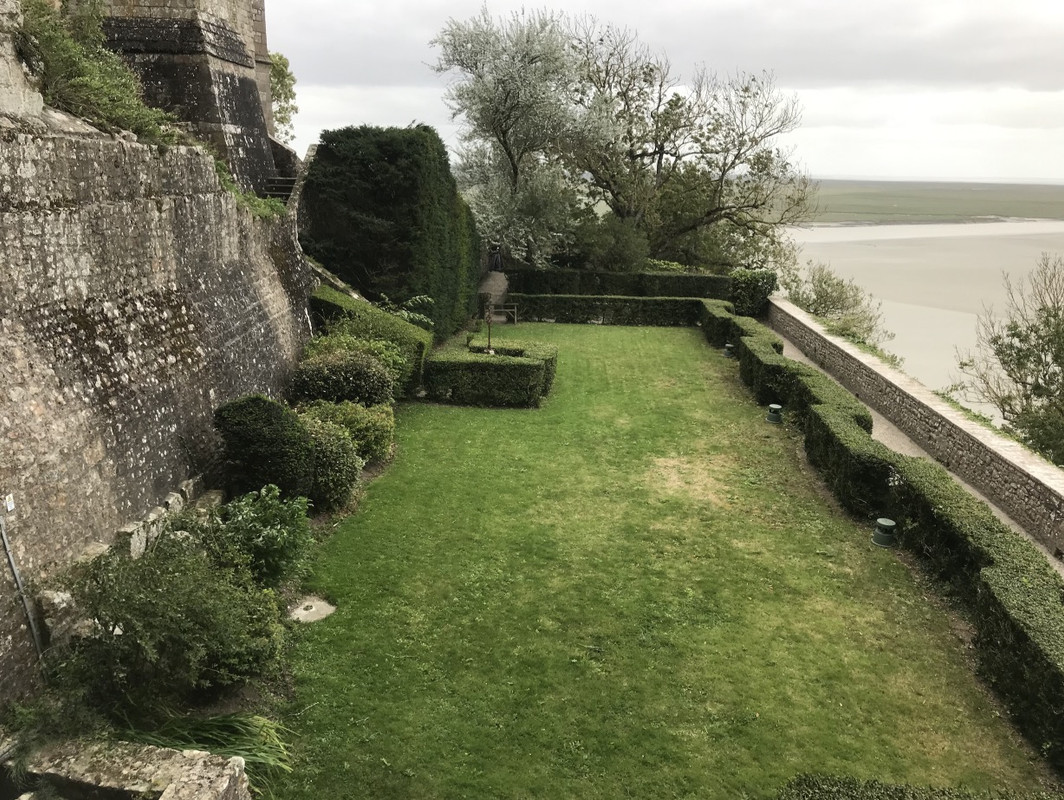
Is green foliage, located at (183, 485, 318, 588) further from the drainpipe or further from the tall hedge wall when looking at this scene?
the tall hedge wall

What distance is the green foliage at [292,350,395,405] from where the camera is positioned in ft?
37.2

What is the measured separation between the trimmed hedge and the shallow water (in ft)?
39.2

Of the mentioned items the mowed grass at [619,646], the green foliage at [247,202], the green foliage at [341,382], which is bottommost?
the mowed grass at [619,646]

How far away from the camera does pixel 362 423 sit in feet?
33.8

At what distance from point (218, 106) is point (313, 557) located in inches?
415

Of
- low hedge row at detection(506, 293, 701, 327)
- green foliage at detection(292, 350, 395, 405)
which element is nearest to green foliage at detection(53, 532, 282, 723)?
green foliage at detection(292, 350, 395, 405)

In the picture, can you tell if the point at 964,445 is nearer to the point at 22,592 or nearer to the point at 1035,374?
the point at 1035,374

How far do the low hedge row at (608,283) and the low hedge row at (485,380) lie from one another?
448 inches

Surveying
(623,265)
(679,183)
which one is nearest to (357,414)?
(623,265)

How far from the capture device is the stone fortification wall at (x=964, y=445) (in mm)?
8508

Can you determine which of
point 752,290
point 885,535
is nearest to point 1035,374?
point 752,290

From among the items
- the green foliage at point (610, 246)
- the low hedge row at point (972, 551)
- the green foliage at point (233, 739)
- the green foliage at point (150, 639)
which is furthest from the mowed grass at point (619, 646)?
the green foliage at point (610, 246)

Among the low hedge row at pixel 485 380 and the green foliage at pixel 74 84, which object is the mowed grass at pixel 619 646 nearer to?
the low hedge row at pixel 485 380

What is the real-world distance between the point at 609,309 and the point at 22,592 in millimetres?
19771
